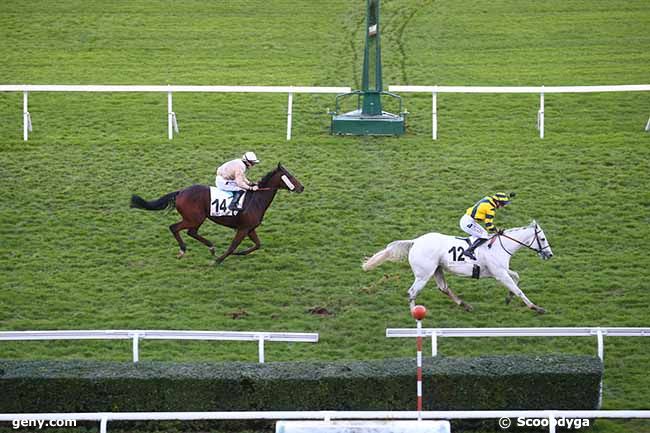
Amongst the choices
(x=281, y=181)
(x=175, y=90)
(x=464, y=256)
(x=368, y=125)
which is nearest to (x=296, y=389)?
(x=464, y=256)

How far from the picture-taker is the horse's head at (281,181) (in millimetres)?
14227

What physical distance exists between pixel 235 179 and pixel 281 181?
569 mm

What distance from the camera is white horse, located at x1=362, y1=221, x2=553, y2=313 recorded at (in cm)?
1269

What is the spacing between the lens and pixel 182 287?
45.2ft

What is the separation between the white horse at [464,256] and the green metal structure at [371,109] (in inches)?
250

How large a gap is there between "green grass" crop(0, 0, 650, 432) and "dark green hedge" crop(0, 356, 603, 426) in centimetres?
72

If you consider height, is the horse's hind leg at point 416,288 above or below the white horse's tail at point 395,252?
below

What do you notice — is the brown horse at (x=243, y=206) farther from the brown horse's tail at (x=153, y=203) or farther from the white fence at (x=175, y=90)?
the white fence at (x=175, y=90)

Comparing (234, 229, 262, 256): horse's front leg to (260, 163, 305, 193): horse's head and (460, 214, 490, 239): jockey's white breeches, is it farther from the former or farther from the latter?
(460, 214, 490, 239): jockey's white breeches

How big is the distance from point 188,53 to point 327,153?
7.45 metres

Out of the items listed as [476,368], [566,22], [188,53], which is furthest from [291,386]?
[566,22]

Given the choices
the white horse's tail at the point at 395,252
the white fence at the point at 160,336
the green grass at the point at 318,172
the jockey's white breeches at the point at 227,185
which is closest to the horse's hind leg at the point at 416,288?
the green grass at the point at 318,172

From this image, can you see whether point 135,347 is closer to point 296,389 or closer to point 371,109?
point 296,389

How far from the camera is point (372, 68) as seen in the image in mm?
19250
